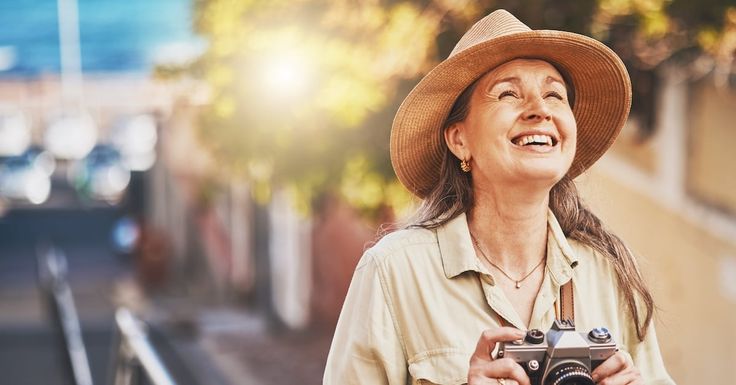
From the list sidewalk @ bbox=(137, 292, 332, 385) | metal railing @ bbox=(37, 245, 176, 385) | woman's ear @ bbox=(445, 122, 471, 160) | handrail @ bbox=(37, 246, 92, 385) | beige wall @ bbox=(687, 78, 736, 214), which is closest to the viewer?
woman's ear @ bbox=(445, 122, 471, 160)

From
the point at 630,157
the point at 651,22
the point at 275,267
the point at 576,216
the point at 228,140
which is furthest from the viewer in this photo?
the point at 275,267

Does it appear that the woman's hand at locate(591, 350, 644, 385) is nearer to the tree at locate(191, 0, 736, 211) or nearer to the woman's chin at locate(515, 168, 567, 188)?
the woman's chin at locate(515, 168, 567, 188)

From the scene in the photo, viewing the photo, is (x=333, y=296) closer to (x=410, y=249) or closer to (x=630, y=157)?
(x=630, y=157)

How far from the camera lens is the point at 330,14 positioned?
6773 millimetres

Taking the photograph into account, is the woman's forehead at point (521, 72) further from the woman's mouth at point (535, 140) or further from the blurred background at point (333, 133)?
the blurred background at point (333, 133)

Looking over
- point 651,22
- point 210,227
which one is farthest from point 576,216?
point 210,227

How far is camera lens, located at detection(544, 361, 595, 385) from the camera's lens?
200 centimetres

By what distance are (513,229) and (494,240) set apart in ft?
0.15

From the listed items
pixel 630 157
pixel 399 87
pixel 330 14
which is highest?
pixel 330 14

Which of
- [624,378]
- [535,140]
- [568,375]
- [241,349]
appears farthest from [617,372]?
[241,349]

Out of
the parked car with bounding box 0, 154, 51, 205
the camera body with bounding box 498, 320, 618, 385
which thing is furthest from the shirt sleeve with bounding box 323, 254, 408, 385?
the parked car with bounding box 0, 154, 51, 205

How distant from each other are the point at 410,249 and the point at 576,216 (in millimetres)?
407

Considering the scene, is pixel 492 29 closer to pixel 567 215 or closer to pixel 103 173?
pixel 567 215

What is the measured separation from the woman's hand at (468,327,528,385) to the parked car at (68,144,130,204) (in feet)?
104
